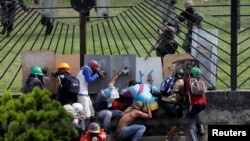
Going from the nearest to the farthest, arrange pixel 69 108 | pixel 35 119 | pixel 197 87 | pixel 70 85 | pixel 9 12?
1. pixel 35 119
2. pixel 69 108
3. pixel 197 87
4. pixel 70 85
5. pixel 9 12

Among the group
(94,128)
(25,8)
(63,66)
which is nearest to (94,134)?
(94,128)

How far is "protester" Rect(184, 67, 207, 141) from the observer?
15.5 metres

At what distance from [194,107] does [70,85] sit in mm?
1845

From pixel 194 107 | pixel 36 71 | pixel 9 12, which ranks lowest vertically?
pixel 194 107

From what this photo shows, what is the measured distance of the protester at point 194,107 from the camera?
1548 cm

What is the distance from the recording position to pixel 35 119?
14188 millimetres

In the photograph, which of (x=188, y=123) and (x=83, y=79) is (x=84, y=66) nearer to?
(x=83, y=79)

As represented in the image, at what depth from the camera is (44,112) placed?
1424cm

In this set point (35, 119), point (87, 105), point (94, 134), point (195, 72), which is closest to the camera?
point (35, 119)

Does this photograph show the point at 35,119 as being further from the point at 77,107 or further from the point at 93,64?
the point at 93,64

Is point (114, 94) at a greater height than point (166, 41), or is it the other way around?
point (166, 41)

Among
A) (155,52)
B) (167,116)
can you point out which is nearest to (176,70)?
(167,116)

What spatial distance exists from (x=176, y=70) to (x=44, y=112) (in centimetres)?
253

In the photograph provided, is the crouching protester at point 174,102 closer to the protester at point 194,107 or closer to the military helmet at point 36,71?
the protester at point 194,107
